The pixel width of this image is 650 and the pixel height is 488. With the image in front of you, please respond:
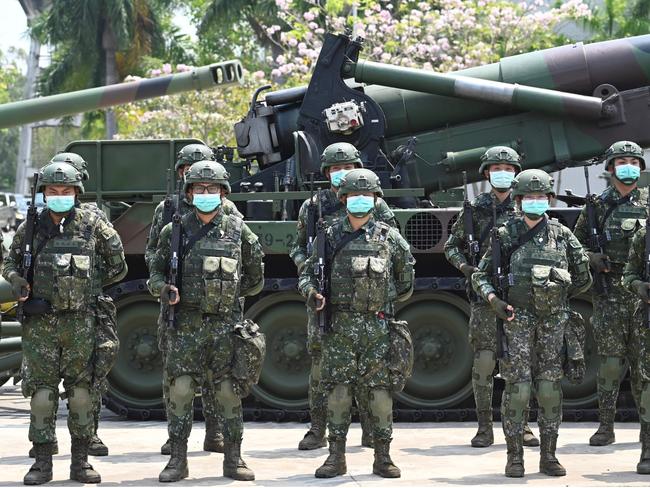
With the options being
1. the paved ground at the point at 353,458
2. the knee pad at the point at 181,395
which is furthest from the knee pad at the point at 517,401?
the knee pad at the point at 181,395

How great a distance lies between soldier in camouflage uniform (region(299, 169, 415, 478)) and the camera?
998cm

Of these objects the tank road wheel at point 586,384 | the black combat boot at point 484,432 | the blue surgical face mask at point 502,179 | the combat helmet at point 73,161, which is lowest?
the black combat boot at point 484,432

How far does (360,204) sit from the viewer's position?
10.0m

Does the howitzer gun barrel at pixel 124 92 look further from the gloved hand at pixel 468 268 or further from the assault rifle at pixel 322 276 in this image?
the assault rifle at pixel 322 276

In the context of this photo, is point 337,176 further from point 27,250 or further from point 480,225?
point 27,250

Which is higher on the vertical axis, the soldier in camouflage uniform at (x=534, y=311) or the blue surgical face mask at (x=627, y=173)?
Result: the blue surgical face mask at (x=627, y=173)

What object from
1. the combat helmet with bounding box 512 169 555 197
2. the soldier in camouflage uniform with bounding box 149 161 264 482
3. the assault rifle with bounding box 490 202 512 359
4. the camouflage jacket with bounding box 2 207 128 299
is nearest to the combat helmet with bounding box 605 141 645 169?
the combat helmet with bounding box 512 169 555 197

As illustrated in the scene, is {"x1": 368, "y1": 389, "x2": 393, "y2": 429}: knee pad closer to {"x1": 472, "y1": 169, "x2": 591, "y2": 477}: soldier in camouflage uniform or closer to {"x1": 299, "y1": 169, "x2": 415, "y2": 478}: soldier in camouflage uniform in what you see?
{"x1": 299, "y1": 169, "x2": 415, "y2": 478}: soldier in camouflage uniform

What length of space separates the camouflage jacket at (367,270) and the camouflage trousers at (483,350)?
148cm

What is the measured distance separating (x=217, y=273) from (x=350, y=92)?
166 inches

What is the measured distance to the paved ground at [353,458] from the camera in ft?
32.6

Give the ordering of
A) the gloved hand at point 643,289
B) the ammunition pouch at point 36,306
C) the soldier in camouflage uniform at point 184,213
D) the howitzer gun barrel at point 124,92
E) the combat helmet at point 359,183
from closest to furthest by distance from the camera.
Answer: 1. the ammunition pouch at point 36,306
2. the combat helmet at point 359,183
3. the gloved hand at point 643,289
4. the soldier in camouflage uniform at point 184,213
5. the howitzer gun barrel at point 124,92

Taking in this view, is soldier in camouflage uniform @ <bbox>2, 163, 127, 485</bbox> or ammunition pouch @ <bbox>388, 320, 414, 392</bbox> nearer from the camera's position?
soldier in camouflage uniform @ <bbox>2, 163, 127, 485</bbox>

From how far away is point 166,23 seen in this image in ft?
147
